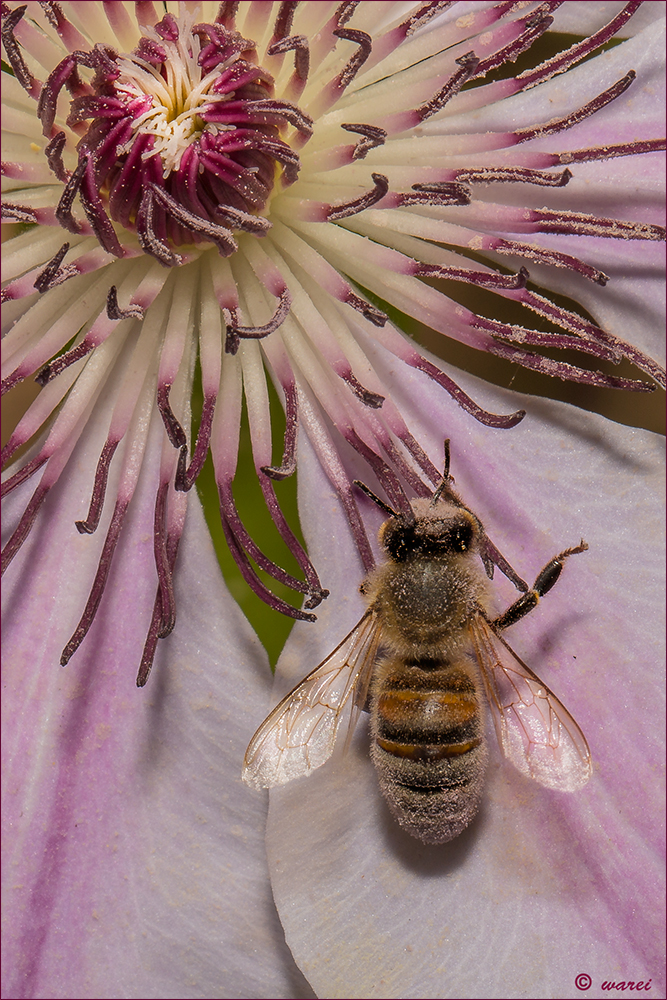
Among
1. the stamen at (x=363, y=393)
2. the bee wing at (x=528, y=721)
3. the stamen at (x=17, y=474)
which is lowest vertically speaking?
the bee wing at (x=528, y=721)

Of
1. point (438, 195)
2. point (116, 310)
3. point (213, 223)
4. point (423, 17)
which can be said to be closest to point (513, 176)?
point (438, 195)

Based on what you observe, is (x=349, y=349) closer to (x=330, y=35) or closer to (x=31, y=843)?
(x=330, y=35)

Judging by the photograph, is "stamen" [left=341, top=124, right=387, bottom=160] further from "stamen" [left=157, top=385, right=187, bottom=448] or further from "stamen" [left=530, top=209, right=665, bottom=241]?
"stamen" [left=157, top=385, right=187, bottom=448]

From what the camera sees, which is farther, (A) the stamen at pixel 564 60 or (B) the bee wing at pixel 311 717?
(A) the stamen at pixel 564 60

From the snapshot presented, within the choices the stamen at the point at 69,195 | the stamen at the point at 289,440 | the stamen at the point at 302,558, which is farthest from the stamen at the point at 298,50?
the stamen at the point at 302,558

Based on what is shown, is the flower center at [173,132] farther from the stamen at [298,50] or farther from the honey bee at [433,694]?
the honey bee at [433,694]

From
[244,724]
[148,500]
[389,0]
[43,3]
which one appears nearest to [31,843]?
[244,724]
